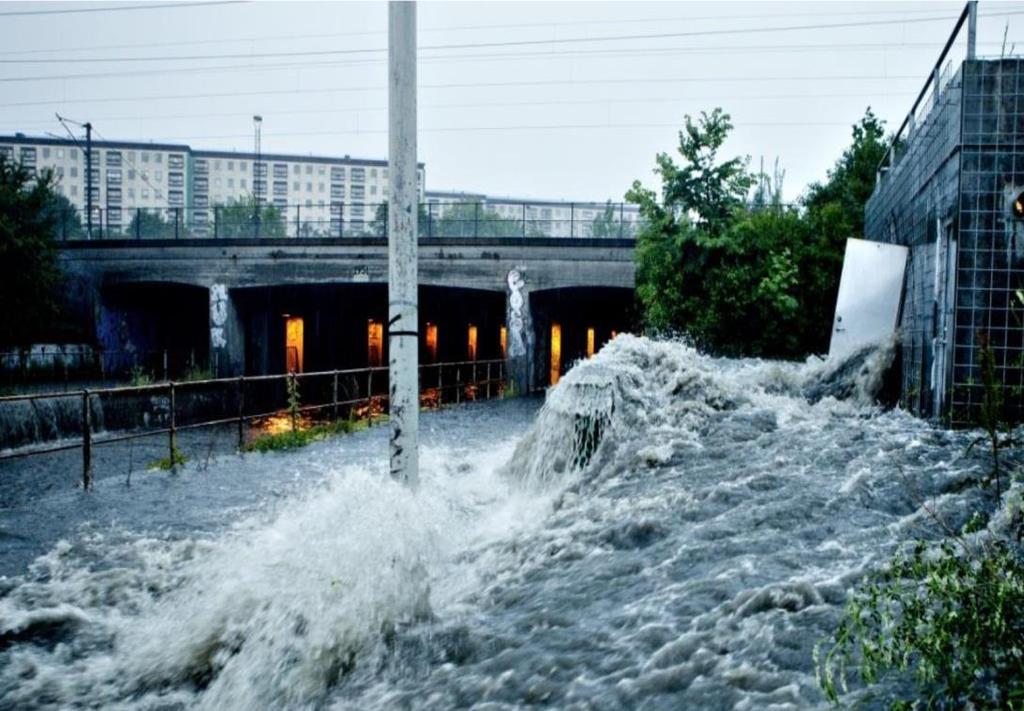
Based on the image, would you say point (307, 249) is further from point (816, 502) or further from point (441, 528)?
point (816, 502)

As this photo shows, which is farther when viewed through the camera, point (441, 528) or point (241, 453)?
point (241, 453)

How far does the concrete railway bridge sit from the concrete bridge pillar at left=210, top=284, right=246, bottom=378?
43 mm

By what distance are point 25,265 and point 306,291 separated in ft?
35.8

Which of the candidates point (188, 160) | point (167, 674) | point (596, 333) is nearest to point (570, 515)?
point (167, 674)

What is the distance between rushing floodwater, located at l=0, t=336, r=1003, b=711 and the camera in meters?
3.99

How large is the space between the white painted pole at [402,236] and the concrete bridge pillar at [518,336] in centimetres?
2026

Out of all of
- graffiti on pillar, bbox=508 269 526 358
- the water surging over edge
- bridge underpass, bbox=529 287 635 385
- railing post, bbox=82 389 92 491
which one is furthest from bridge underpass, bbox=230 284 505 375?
the water surging over edge

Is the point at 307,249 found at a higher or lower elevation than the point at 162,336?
higher

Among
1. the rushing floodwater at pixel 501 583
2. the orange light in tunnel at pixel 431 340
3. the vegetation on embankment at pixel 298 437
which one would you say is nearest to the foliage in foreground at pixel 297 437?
the vegetation on embankment at pixel 298 437

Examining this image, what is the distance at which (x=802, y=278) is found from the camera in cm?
2052

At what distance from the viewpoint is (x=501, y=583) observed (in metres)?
5.51

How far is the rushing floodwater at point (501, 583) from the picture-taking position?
3.99m

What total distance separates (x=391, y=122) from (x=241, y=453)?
8.15 meters

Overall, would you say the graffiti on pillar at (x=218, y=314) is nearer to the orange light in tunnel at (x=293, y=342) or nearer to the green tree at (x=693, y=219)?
the orange light in tunnel at (x=293, y=342)
